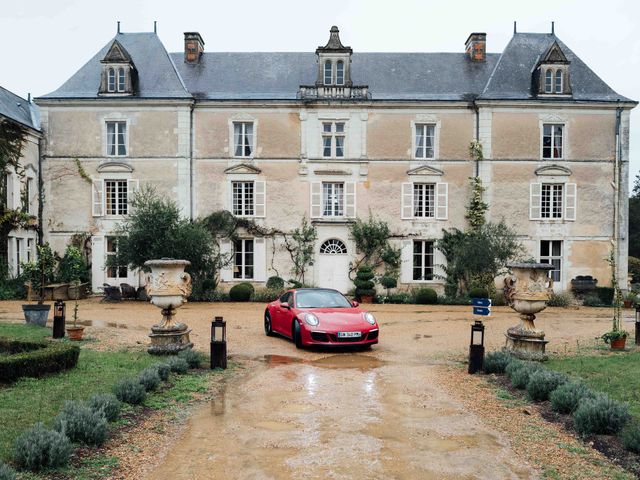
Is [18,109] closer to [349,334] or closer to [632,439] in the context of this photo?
[349,334]

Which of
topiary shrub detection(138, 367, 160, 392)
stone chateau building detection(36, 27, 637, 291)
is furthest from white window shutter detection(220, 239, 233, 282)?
topiary shrub detection(138, 367, 160, 392)

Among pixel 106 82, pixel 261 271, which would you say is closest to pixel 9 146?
pixel 106 82

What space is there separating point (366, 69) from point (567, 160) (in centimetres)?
935

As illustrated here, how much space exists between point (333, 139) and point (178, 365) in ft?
55.0

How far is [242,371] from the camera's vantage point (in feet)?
29.5

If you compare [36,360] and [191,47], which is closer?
[36,360]

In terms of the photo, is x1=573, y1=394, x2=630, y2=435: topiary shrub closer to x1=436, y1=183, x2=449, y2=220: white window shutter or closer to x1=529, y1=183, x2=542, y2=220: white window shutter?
x1=436, y1=183, x2=449, y2=220: white window shutter

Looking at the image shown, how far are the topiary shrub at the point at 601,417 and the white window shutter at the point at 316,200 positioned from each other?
722 inches

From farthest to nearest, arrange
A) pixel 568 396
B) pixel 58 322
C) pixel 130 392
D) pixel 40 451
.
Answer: pixel 58 322 → pixel 130 392 → pixel 568 396 → pixel 40 451

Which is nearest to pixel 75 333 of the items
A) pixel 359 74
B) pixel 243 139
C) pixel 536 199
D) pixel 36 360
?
pixel 36 360

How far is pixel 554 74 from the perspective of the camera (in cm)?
2388

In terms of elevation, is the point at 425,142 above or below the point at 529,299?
above

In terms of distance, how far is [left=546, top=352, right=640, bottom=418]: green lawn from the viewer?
7130 millimetres

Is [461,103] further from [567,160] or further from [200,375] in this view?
[200,375]
